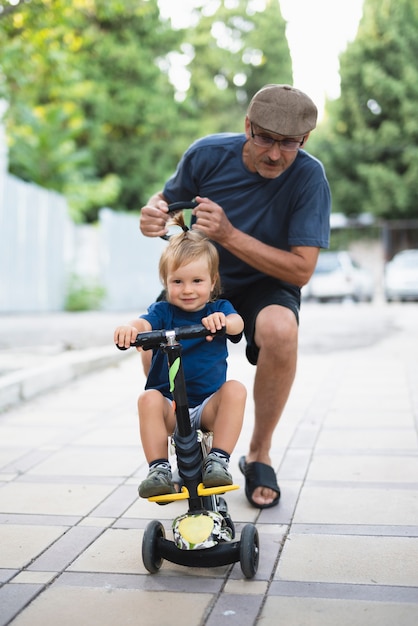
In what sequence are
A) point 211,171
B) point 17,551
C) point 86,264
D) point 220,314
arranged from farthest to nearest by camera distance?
point 86,264, point 211,171, point 17,551, point 220,314

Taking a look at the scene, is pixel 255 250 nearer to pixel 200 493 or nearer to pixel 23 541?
pixel 200 493

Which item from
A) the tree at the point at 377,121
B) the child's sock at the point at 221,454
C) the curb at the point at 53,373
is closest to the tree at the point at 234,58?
the tree at the point at 377,121

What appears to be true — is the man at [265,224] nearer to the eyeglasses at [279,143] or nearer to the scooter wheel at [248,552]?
the eyeglasses at [279,143]

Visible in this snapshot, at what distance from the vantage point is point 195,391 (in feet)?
10.00

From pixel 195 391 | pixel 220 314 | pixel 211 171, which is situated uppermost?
pixel 211 171

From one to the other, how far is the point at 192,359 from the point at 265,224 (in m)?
0.93

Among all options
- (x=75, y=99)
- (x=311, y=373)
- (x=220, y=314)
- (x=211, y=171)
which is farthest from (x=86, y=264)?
(x=220, y=314)

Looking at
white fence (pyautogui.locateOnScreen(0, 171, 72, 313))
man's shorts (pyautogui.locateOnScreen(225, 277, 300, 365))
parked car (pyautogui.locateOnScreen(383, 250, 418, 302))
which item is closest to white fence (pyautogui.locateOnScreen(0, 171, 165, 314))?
white fence (pyautogui.locateOnScreen(0, 171, 72, 313))

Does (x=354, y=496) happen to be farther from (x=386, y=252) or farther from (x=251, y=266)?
(x=386, y=252)

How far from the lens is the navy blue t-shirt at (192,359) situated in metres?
3.03

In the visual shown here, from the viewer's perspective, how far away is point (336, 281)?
74.5 ft

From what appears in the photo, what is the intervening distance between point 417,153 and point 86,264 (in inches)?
725

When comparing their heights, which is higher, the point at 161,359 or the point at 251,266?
the point at 251,266

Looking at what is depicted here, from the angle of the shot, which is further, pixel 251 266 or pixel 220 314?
pixel 251 266
